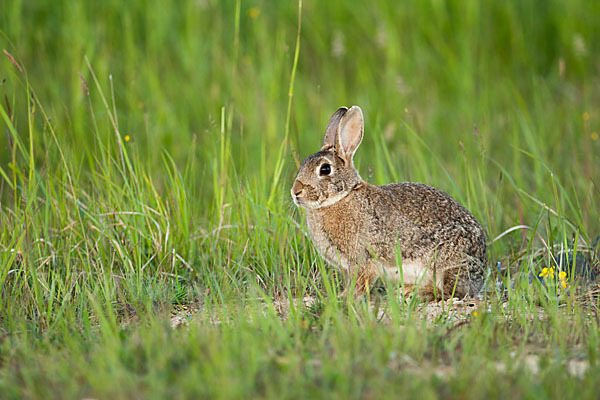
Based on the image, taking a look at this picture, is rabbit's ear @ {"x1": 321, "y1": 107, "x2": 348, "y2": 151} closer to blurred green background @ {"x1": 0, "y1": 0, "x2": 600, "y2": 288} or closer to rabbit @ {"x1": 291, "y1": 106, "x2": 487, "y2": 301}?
rabbit @ {"x1": 291, "y1": 106, "x2": 487, "y2": 301}

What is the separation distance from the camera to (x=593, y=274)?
495cm

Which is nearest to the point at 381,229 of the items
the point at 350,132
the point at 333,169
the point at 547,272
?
the point at 333,169

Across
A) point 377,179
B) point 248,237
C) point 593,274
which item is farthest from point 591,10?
point 248,237

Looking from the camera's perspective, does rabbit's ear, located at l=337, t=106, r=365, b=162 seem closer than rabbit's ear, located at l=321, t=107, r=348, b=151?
Yes

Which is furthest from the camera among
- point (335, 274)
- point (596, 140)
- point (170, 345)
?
point (596, 140)

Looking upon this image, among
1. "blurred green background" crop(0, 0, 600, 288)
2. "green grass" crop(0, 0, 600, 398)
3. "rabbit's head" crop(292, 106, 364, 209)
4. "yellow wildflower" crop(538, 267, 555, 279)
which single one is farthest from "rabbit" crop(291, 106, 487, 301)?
"blurred green background" crop(0, 0, 600, 288)

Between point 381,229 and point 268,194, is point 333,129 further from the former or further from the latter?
point 268,194

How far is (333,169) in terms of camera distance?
16.6 feet

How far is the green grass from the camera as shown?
11.0 feet

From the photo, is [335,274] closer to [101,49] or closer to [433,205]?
[433,205]

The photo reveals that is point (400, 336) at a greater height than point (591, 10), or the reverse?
point (591, 10)

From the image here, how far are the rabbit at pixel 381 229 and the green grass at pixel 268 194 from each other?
23cm

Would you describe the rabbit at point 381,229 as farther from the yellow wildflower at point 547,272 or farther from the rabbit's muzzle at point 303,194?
the yellow wildflower at point 547,272

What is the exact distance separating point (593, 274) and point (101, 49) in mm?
5963
